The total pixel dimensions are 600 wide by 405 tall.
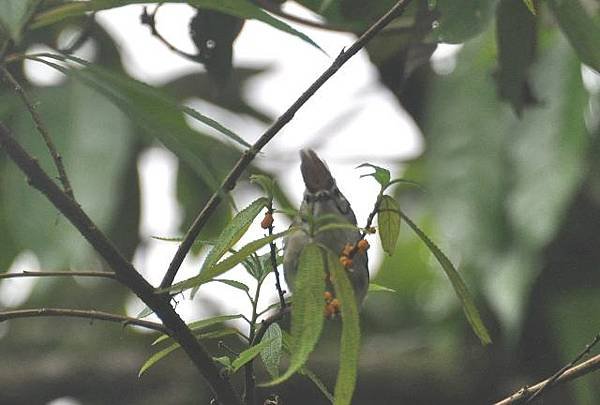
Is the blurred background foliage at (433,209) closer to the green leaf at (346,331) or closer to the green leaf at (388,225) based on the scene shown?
the green leaf at (388,225)

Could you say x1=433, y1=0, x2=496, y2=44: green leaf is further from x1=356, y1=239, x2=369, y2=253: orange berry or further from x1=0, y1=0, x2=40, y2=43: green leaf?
x1=0, y1=0, x2=40, y2=43: green leaf

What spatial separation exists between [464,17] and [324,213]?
0.37 meters

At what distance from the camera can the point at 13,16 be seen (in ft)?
3.67

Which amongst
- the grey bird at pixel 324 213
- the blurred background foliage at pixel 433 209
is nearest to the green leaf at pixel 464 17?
the blurred background foliage at pixel 433 209

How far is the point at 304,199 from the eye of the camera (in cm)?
147

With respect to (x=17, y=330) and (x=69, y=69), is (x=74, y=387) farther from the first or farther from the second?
(x=69, y=69)

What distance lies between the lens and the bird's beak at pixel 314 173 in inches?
57.2

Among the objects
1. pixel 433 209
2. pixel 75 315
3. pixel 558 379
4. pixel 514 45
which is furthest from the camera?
pixel 433 209

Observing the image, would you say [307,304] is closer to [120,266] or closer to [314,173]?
[120,266]

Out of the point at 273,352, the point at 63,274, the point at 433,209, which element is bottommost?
the point at 273,352

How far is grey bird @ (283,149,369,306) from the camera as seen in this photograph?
1.33 metres

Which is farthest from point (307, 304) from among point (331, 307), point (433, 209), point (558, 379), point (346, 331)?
point (433, 209)

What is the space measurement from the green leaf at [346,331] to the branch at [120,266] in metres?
0.17

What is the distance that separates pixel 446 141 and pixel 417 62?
110cm
